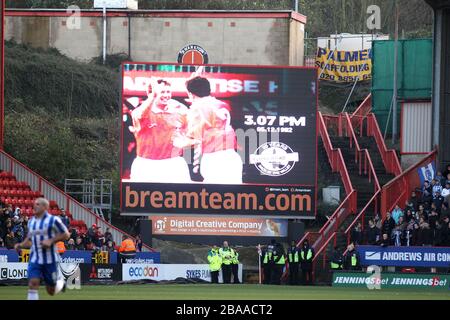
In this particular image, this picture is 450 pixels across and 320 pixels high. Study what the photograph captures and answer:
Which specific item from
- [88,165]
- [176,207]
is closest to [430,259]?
[176,207]

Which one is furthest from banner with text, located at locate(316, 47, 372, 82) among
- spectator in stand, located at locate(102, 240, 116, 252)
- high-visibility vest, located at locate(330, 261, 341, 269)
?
spectator in stand, located at locate(102, 240, 116, 252)

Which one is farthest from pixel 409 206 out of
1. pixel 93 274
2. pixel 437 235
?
pixel 93 274

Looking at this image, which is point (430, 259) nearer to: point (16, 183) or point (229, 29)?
point (16, 183)

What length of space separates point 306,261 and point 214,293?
376 inches

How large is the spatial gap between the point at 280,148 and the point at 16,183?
988 centimetres

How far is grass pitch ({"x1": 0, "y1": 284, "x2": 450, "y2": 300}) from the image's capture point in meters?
29.0

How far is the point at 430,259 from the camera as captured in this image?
3862 centimetres

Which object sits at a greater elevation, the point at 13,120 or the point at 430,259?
the point at 13,120

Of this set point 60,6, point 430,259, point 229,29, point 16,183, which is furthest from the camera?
point 60,6

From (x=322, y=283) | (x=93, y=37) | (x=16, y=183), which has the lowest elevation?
(x=322, y=283)

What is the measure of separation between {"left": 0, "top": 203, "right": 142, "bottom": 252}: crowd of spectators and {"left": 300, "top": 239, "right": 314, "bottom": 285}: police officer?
5.17 metres

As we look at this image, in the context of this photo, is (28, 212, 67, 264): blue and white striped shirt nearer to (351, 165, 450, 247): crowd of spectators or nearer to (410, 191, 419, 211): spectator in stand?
(351, 165, 450, 247): crowd of spectators

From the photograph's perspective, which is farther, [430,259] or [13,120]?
[13,120]

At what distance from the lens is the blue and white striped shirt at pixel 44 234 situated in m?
21.9
